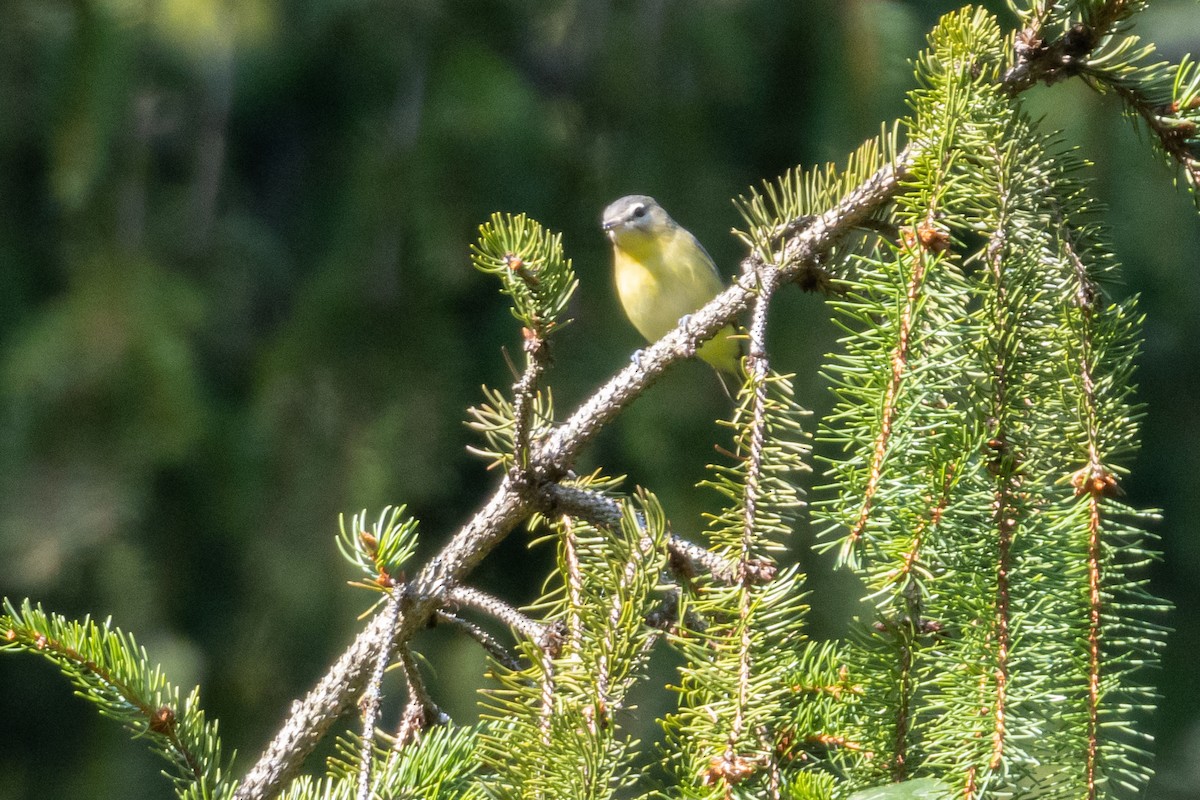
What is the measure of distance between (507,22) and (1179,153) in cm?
177

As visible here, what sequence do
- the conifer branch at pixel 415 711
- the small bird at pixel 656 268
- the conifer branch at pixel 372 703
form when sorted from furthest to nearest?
the small bird at pixel 656 268
the conifer branch at pixel 415 711
the conifer branch at pixel 372 703

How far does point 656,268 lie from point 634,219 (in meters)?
0.11

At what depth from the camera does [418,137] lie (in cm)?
229

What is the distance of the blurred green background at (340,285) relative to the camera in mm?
2205

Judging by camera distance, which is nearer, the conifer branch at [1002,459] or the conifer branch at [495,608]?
the conifer branch at [1002,459]

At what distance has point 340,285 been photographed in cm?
228

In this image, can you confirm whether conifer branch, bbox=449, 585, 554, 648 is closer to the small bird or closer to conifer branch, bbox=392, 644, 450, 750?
conifer branch, bbox=392, 644, 450, 750

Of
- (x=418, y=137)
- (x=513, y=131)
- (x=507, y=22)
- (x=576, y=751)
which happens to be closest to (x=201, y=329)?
(x=418, y=137)

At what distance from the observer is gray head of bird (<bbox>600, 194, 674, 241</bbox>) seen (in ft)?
6.95

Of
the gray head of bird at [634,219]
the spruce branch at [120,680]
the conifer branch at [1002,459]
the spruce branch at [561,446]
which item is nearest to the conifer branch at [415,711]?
the spruce branch at [561,446]

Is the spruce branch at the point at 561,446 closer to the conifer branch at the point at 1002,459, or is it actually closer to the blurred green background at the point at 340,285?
the conifer branch at the point at 1002,459

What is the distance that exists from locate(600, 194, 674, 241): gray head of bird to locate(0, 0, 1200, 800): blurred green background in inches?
4.3

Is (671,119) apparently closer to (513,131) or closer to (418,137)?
(513,131)

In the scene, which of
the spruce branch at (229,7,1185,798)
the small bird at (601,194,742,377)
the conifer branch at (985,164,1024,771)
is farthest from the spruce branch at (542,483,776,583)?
the small bird at (601,194,742,377)
